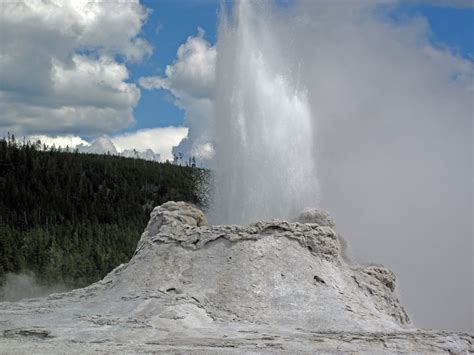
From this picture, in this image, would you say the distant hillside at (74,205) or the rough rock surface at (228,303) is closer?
the rough rock surface at (228,303)

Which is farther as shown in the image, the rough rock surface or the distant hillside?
the distant hillside

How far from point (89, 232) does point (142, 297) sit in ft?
161

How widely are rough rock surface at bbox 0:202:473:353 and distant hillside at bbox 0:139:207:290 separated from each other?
26776 millimetres

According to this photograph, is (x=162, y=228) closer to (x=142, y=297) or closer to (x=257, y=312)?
(x=142, y=297)

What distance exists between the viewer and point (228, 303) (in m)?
12.2

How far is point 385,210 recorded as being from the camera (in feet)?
80.3

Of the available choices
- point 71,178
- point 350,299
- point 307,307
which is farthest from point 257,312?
point 71,178

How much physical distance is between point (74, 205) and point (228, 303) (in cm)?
6896

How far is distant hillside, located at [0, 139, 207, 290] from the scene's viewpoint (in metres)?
42.9

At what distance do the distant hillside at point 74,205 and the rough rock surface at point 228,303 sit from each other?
26.8 m

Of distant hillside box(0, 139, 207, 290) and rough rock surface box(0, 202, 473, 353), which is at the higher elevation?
distant hillside box(0, 139, 207, 290)

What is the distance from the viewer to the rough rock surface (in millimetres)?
10023

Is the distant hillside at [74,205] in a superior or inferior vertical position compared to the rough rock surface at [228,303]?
superior

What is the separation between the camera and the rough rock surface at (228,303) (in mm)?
10023
